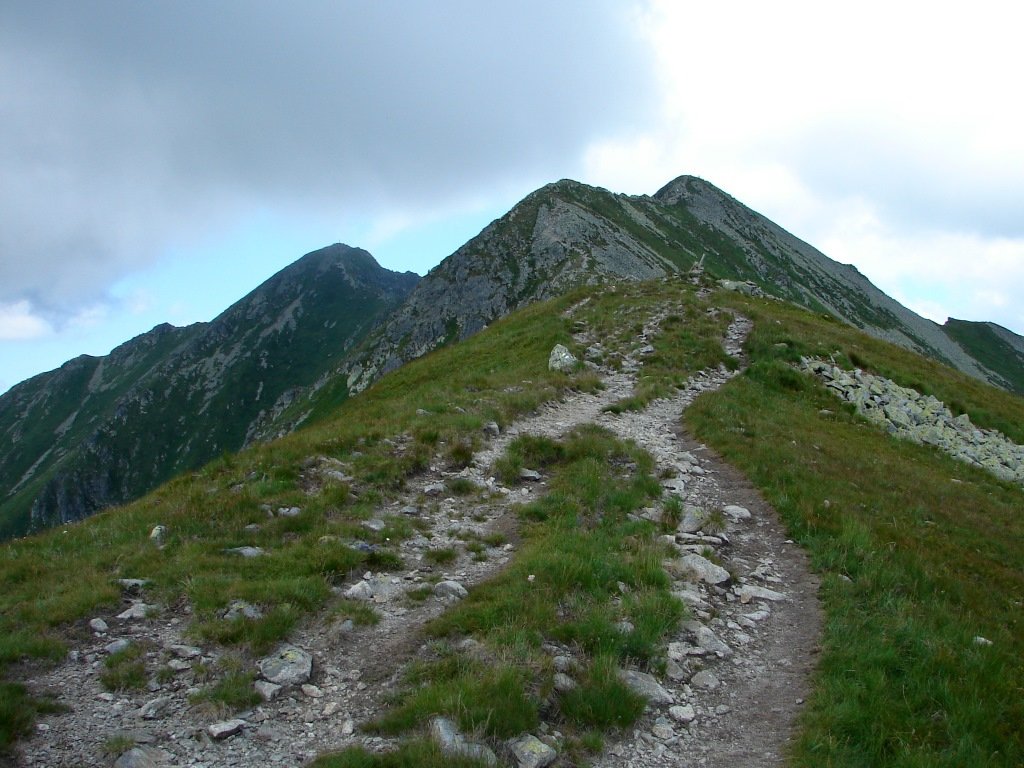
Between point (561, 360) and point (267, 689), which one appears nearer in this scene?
point (267, 689)

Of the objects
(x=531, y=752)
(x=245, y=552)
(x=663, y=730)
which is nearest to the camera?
(x=531, y=752)

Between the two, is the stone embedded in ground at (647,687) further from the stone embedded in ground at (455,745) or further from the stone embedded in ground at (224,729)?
the stone embedded in ground at (224,729)

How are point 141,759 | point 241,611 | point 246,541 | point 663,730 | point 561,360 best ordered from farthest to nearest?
point 561,360 < point 246,541 < point 241,611 < point 663,730 < point 141,759

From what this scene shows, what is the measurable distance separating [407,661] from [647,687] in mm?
2887

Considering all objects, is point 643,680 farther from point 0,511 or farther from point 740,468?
point 0,511

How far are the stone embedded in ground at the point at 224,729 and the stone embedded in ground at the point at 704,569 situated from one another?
273 inches

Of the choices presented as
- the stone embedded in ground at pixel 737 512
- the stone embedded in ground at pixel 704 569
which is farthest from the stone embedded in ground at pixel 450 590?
the stone embedded in ground at pixel 737 512

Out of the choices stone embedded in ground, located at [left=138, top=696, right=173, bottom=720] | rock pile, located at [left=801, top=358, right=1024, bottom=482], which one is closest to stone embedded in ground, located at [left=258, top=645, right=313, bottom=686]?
stone embedded in ground, located at [left=138, top=696, right=173, bottom=720]

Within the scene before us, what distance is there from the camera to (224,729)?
627 centimetres

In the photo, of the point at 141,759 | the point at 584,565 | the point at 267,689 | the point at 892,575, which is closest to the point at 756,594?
the point at 892,575

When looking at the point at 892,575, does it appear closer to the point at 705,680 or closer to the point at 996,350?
the point at 705,680

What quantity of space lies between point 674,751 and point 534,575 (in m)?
3.40

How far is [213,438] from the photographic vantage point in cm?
17975

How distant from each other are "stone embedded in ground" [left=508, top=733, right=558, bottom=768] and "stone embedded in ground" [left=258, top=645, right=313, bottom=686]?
2696 millimetres
